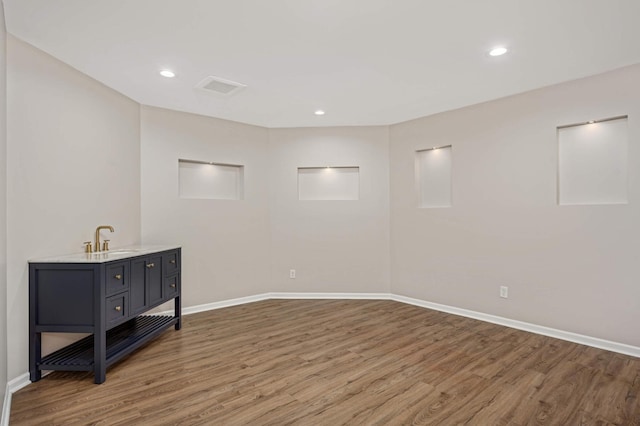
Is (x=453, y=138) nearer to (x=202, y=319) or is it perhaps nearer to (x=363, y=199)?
(x=363, y=199)

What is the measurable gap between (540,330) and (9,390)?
454cm

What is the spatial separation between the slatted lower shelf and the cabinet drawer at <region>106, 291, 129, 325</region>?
27 cm

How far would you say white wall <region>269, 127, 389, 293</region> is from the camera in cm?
505

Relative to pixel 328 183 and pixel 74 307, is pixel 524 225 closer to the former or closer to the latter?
pixel 328 183

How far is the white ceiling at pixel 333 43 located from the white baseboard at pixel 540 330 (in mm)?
2448

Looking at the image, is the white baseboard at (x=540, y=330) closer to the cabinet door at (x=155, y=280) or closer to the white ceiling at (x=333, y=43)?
the white ceiling at (x=333, y=43)

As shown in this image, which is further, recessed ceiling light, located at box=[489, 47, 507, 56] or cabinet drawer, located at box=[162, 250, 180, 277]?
cabinet drawer, located at box=[162, 250, 180, 277]

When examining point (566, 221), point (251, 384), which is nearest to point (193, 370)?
point (251, 384)

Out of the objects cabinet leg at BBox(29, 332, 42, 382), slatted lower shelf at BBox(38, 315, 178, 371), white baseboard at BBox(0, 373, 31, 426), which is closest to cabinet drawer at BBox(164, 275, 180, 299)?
slatted lower shelf at BBox(38, 315, 178, 371)

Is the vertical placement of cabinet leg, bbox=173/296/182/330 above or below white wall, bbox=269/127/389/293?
below

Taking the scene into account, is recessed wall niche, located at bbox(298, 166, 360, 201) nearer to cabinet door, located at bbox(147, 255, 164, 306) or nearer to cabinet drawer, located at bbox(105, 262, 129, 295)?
cabinet door, located at bbox(147, 255, 164, 306)

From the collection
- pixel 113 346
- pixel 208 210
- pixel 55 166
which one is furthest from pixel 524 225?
pixel 55 166

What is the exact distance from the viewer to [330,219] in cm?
508

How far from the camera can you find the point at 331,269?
16.6 ft
